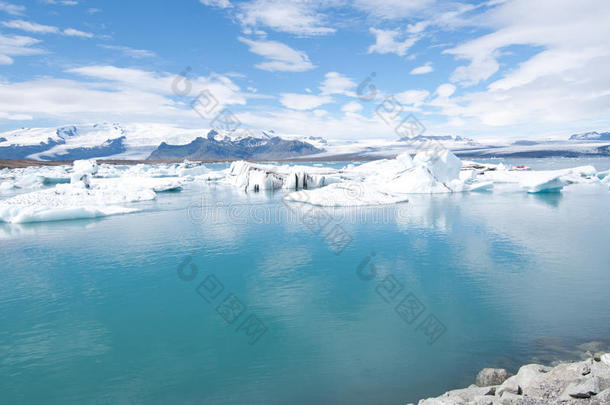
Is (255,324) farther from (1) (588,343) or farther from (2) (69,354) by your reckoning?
(1) (588,343)

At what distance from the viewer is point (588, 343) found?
5.21 metres

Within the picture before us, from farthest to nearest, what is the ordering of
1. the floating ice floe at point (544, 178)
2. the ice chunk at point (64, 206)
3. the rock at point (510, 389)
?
the floating ice floe at point (544, 178) → the ice chunk at point (64, 206) → the rock at point (510, 389)

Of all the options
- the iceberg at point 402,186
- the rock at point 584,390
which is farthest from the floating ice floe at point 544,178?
the rock at point 584,390

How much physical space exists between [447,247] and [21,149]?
727 feet

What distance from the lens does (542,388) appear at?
3637 mm

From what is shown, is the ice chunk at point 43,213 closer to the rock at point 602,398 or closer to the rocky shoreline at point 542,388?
the rocky shoreline at point 542,388

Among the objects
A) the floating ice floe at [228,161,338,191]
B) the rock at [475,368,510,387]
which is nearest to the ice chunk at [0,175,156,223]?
the floating ice floe at [228,161,338,191]

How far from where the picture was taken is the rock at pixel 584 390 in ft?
10.6

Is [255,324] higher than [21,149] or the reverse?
the reverse

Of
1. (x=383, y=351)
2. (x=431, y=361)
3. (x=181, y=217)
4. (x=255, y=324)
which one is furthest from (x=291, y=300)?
(x=181, y=217)

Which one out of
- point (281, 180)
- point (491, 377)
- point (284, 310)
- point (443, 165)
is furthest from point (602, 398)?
point (281, 180)

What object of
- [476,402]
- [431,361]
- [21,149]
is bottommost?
[431,361]

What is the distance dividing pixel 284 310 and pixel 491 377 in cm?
318

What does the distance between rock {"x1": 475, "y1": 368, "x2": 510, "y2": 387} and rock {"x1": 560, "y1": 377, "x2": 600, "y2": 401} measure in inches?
39.5
